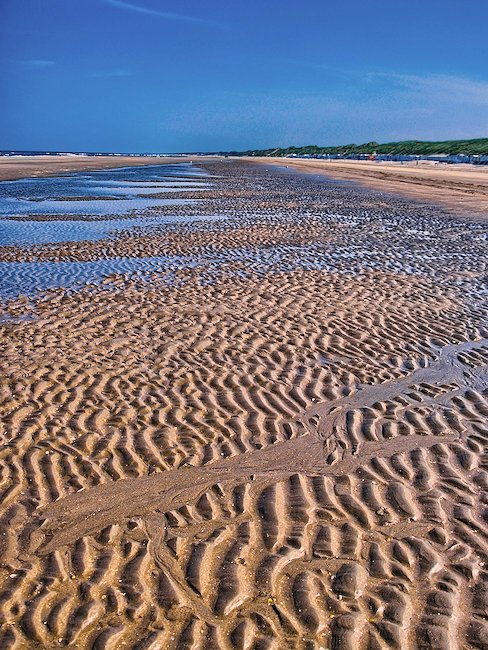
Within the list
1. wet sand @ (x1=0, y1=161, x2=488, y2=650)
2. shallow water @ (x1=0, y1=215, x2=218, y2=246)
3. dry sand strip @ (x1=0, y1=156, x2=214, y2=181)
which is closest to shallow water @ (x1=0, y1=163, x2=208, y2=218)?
shallow water @ (x1=0, y1=215, x2=218, y2=246)

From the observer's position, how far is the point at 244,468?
17.7 ft

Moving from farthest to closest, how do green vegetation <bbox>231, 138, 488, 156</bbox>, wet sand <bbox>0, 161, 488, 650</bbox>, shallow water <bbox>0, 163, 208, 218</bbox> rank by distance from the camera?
green vegetation <bbox>231, 138, 488, 156</bbox> → shallow water <bbox>0, 163, 208, 218</bbox> → wet sand <bbox>0, 161, 488, 650</bbox>

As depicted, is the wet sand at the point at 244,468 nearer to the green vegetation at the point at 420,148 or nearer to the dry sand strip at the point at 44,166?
the dry sand strip at the point at 44,166

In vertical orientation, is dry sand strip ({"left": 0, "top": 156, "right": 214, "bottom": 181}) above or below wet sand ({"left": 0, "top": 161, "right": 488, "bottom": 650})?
above

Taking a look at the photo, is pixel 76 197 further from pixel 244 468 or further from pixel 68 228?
pixel 244 468

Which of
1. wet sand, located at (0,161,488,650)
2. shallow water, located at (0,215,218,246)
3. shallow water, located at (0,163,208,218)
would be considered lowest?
wet sand, located at (0,161,488,650)

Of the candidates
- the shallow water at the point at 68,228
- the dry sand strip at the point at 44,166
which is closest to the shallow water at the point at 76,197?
the shallow water at the point at 68,228

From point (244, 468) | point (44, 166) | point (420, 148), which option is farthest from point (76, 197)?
point (420, 148)

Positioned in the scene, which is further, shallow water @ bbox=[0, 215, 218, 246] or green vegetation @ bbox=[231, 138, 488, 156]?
green vegetation @ bbox=[231, 138, 488, 156]

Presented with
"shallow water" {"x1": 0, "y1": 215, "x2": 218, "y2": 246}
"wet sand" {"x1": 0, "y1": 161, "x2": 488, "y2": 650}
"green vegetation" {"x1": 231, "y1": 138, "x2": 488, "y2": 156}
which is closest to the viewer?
"wet sand" {"x1": 0, "y1": 161, "x2": 488, "y2": 650}

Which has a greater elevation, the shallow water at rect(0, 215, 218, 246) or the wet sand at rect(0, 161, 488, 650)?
the shallow water at rect(0, 215, 218, 246)

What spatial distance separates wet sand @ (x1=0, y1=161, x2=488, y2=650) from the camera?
3.68 metres

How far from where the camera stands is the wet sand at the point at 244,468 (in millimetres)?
3682

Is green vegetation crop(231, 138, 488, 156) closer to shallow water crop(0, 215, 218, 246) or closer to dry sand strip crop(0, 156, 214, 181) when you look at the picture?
dry sand strip crop(0, 156, 214, 181)
